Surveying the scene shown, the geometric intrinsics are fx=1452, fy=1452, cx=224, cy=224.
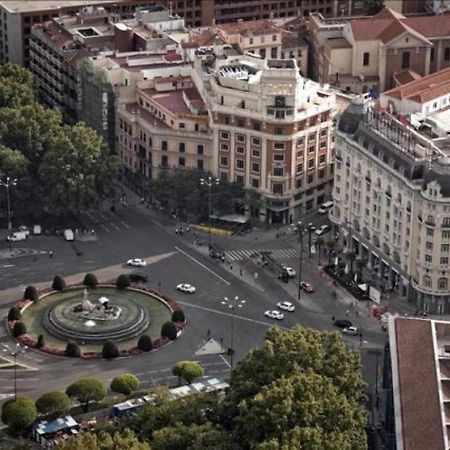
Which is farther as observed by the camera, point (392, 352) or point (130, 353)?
point (130, 353)

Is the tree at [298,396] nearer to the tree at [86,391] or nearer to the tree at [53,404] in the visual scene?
the tree at [86,391]

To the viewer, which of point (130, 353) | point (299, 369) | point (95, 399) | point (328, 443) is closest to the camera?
point (328, 443)

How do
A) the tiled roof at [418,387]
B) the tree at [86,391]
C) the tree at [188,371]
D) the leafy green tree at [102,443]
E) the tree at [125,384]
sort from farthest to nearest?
the tree at [188,371], the tree at [125,384], the tree at [86,391], the leafy green tree at [102,443], the tiled roof at [418,387]

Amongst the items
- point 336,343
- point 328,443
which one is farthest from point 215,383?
point 328,443

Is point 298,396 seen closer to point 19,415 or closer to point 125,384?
point 125,384

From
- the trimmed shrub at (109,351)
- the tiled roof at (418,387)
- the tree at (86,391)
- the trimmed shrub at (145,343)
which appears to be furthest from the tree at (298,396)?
the trimmed shrub at (109,351)

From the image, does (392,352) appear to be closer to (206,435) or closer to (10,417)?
(206,435)
